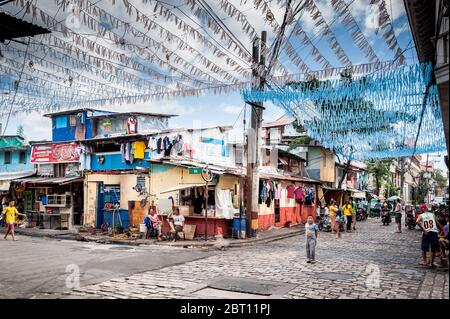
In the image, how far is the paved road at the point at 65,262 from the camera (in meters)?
9.70

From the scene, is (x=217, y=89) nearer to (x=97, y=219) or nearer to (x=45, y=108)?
(x=45, y=108)

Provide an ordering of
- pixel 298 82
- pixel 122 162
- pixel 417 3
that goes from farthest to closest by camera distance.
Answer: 1. pixel 122 162
2. pixel 298 82
3. pixel 417 3

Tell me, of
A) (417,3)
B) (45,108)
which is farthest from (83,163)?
(417,3)

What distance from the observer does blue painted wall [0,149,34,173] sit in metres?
29.9

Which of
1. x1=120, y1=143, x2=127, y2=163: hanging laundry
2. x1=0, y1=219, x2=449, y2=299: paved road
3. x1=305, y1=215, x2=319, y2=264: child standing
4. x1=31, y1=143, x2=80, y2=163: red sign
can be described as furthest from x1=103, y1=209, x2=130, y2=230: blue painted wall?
x1=305, y1=215, x2=319, y2=264: child standing

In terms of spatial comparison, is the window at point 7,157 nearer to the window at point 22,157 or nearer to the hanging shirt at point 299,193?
the window at point 22,157

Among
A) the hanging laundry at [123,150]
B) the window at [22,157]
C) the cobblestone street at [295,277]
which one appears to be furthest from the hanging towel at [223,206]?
the window at [22,157]

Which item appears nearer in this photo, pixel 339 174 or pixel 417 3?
pixel 417 3

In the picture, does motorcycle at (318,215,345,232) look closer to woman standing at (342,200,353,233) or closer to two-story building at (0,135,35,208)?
woman standing at (342,200,353,233)

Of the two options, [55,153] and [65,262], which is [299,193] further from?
[65,262]

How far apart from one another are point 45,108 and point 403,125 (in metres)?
12.8

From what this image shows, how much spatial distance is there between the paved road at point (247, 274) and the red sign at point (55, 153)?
9693mm

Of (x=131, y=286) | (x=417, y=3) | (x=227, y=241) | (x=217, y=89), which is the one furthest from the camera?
(x=227, y=241)

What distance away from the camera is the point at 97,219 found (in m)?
24.2
